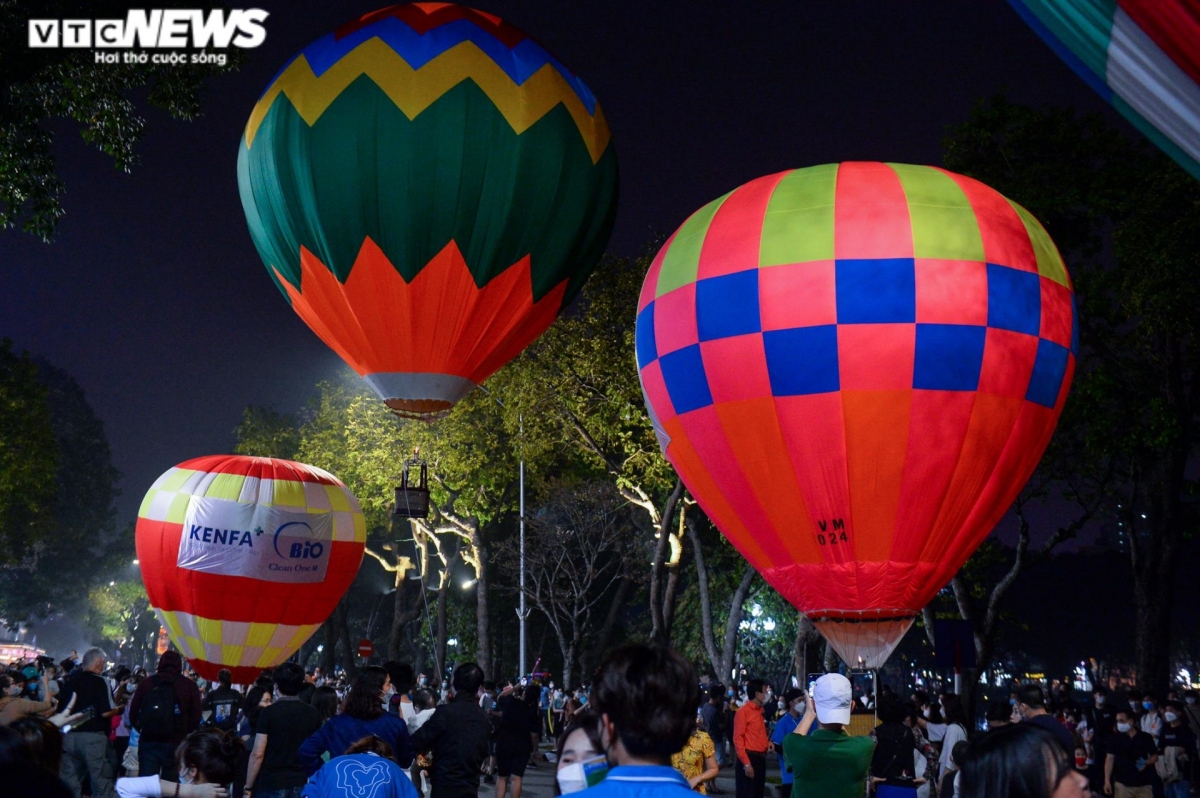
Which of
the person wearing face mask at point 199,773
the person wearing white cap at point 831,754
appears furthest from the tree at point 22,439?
the person wearing white cap at point 831,754

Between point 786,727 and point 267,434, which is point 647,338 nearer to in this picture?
point 786,727

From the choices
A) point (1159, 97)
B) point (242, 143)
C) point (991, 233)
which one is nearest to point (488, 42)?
point (242, 143)

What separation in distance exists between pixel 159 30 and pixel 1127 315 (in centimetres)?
1672

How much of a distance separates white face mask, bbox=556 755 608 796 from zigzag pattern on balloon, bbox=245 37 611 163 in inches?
488

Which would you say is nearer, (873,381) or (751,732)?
(873,381)

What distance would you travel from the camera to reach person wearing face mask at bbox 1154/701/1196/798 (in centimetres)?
1505

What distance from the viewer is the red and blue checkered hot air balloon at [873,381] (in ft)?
40.4

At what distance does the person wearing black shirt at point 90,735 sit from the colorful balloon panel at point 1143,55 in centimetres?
969

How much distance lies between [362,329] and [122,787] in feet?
37.4

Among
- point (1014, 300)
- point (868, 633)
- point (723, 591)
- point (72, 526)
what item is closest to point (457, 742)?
point (868, 633)

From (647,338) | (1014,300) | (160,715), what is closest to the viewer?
(160,715)

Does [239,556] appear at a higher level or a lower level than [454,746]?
higher

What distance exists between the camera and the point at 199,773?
4.84 meters

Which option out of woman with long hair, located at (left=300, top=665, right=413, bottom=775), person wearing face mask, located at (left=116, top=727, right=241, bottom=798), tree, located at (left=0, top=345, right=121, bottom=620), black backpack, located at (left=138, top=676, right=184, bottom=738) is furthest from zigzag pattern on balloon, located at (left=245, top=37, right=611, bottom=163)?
tree, located at (left=0, top=345, right=121, bottom=620)
